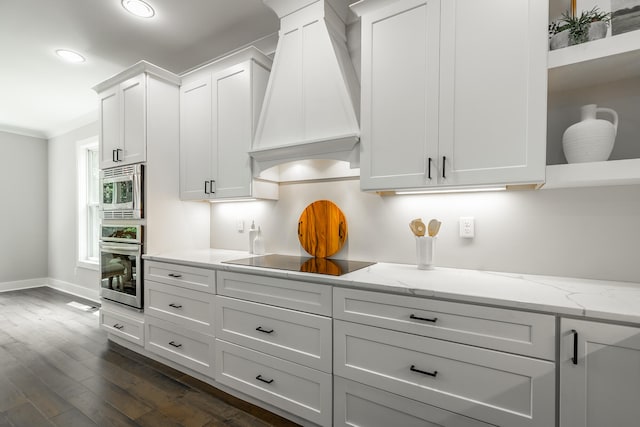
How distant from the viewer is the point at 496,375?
126cm

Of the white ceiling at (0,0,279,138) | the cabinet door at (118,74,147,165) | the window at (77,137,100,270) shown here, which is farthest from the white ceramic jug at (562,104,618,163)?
the window at (77,137,100,270)

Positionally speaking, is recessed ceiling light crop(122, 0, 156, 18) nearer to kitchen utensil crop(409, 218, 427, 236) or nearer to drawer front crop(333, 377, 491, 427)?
kitchen utensil crop(409, 218, 427, 236)

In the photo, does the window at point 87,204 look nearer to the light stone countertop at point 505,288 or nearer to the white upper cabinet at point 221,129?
the white upper cabinet at point 221,129

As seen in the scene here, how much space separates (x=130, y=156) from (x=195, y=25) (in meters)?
1.29

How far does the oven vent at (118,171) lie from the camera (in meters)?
2.73

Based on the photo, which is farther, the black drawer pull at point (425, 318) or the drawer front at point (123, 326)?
the drawer front at point (123, 326)

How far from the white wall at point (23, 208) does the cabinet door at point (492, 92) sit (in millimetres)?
6791

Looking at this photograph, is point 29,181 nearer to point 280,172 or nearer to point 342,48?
point 280,172

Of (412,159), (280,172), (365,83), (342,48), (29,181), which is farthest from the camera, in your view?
(29,181)

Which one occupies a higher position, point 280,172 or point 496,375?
point 280,172

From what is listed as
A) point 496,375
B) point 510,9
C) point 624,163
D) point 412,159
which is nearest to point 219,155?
point 412,159

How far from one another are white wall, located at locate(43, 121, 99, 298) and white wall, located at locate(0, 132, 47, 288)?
16cm

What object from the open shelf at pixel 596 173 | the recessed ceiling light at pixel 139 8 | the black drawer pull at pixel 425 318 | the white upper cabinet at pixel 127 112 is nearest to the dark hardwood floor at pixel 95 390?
the black drawer pull at pixel 425 318

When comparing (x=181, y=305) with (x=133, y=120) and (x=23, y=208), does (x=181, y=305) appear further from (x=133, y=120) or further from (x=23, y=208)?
(x=23, y=208)
